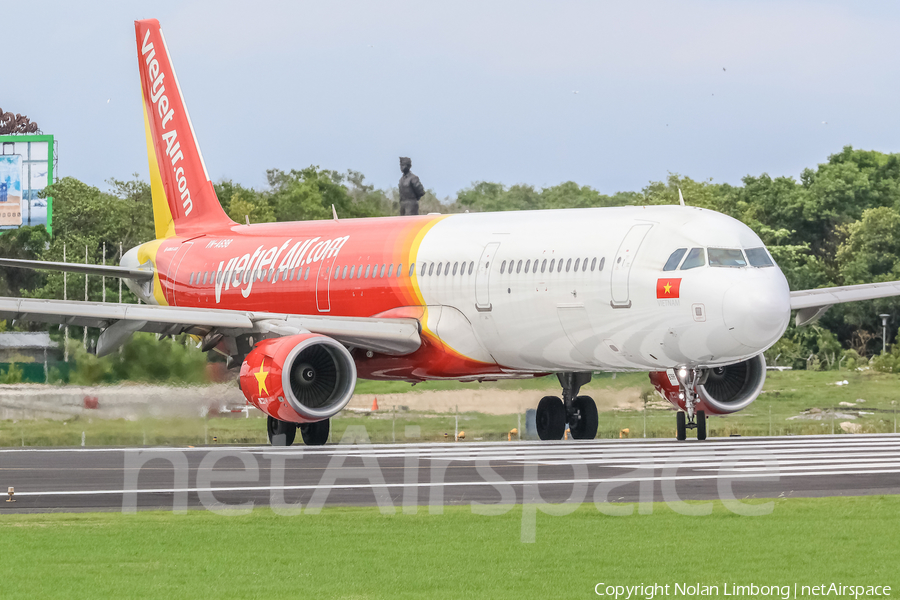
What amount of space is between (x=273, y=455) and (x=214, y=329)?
454 centimetres

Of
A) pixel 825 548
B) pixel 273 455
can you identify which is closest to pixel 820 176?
pixel 273 455

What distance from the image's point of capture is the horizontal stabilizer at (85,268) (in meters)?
26.5

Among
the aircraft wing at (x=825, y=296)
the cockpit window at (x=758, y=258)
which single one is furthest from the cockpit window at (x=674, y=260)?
the aircraft wing at (x=825, y=296)

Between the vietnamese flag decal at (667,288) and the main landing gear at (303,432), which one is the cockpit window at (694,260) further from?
the main landing gear at (303,432)

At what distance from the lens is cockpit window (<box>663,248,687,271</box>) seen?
71.4 ft

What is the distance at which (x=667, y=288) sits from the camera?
21.7 metres

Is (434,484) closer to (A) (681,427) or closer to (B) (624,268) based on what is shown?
(B) (624,268)

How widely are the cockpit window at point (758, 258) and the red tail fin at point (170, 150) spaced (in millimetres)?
14446

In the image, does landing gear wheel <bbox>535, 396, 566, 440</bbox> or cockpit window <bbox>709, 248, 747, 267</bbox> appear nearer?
cockpit window <bbox>709, 248, 747, 267</bbox>

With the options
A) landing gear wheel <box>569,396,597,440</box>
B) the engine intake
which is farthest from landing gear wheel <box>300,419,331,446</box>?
the engine intake

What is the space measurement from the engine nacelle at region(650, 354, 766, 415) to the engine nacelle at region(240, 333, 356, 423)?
5709 millimetres

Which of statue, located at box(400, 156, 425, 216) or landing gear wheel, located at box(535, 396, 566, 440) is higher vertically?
statue, located at box(400, 156, 425, 216)

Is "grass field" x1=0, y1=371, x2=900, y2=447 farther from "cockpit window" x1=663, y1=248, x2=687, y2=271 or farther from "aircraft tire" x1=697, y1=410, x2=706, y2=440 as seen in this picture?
"cockpit window" x1=663, y1=248, x2=687, y2=271

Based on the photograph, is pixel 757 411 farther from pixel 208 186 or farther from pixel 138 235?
pixel 138 235
